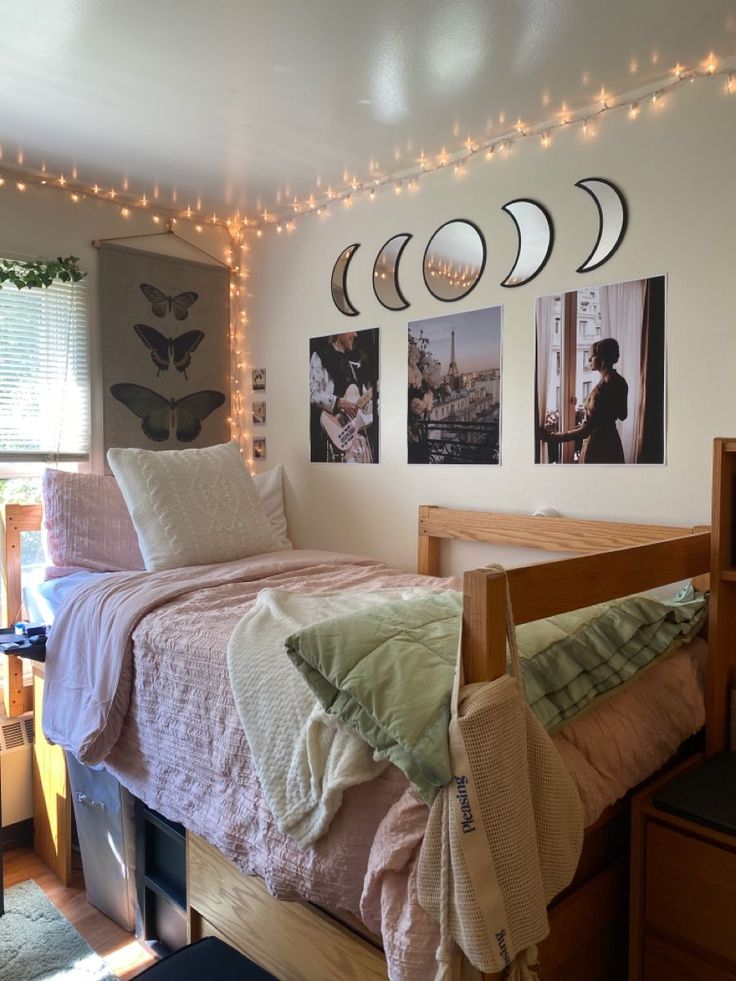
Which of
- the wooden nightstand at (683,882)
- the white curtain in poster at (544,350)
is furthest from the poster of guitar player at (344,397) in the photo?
the wooden nightstand at (683,882)

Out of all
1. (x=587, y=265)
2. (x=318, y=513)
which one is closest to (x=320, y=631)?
(x=587, y=265)

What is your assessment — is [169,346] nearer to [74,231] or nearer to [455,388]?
[74,231]

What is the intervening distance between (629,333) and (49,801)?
2.36 metres

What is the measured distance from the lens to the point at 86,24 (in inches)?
70.2

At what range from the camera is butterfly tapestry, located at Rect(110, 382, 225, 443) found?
3029 mm

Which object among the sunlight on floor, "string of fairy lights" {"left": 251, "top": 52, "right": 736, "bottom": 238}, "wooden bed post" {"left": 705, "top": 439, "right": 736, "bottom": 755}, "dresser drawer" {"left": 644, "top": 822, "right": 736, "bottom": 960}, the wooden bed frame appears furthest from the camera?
"string of fairy lights" {"left": 251, "top": 52, "right": 736, "bottom": 238}

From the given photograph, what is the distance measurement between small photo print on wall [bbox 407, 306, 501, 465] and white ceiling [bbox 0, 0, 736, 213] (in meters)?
0.62

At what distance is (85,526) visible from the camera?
2.57 meters

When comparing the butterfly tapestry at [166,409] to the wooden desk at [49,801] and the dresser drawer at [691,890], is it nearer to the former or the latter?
the wooden desk at [49,801]

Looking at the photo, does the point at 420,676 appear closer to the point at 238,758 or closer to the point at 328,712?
the point at 328,712

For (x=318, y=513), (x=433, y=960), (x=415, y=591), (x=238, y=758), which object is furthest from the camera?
(x=318, y=513)

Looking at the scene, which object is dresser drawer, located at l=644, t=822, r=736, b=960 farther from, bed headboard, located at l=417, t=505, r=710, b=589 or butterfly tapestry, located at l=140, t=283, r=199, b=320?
butterfly tapestry, located at l=140, t=283, r=199, b=320

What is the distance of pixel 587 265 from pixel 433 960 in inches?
75.6

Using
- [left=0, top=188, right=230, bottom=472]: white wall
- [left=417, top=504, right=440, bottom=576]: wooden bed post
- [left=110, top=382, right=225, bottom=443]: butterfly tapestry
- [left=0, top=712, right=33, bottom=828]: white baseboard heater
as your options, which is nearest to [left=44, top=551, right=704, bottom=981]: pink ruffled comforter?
[left=417, top=504, right=440, bottom=576]: wooden bed post
